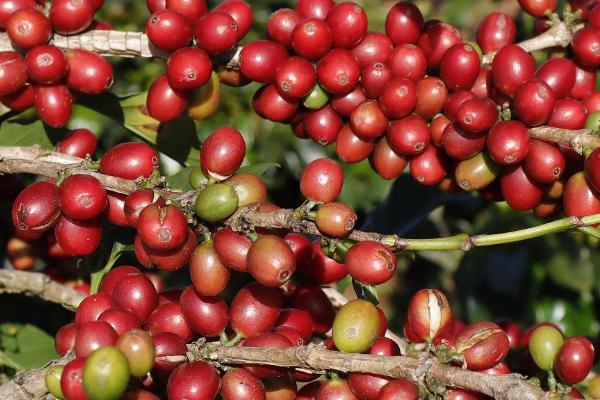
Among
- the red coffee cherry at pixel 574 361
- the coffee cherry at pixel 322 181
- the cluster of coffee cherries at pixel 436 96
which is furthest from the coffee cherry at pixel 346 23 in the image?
the red coffee cherry at pixel 574 361

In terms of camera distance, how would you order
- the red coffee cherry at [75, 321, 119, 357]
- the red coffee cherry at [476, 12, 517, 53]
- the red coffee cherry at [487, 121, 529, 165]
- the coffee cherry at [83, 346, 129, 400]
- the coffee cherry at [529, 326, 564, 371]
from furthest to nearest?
1. the red coffee cherry at [476, 12, 517, 53]
2. the red coffee cherry at [487, 121, 529, 165]
3. the coffee cherry at [529, 326, 564, 371]
4. the red coffee cherry at [75, 321, 119, 357]
5. the coffee cherry at [83, 346, 129, 400]

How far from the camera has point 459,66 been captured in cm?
196

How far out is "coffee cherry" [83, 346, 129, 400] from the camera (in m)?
1.18

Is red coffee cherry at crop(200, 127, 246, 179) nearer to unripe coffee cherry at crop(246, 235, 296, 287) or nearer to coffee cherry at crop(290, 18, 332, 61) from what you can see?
unripe coffee cherry at crop(246, 235, 296, 287)

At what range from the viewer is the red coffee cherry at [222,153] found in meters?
1.66

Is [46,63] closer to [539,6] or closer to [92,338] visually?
[92,338]

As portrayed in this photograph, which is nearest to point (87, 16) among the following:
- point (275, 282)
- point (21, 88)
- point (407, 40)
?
point (21, 88)

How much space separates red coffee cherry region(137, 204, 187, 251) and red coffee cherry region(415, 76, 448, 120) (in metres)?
0.75

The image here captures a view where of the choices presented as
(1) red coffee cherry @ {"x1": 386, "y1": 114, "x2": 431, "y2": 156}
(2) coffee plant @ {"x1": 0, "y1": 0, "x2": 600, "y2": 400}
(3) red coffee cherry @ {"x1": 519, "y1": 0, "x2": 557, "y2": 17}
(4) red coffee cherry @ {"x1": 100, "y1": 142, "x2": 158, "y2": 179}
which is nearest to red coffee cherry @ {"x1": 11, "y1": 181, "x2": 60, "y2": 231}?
(2) coffee plant @ {"x1": 0, "y1": 0, "x2": 600, "y2": 400}

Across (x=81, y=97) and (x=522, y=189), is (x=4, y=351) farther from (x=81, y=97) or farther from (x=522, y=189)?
(x=522, y=189)

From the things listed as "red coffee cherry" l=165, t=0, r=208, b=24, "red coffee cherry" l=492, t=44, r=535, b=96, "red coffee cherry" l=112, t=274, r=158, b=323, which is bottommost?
"red coffee cherry" l=112, t=274, r=158, b=323

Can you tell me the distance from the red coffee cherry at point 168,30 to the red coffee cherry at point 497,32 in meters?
0.75

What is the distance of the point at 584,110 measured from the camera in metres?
1.91

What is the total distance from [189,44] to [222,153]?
1.73 ft
